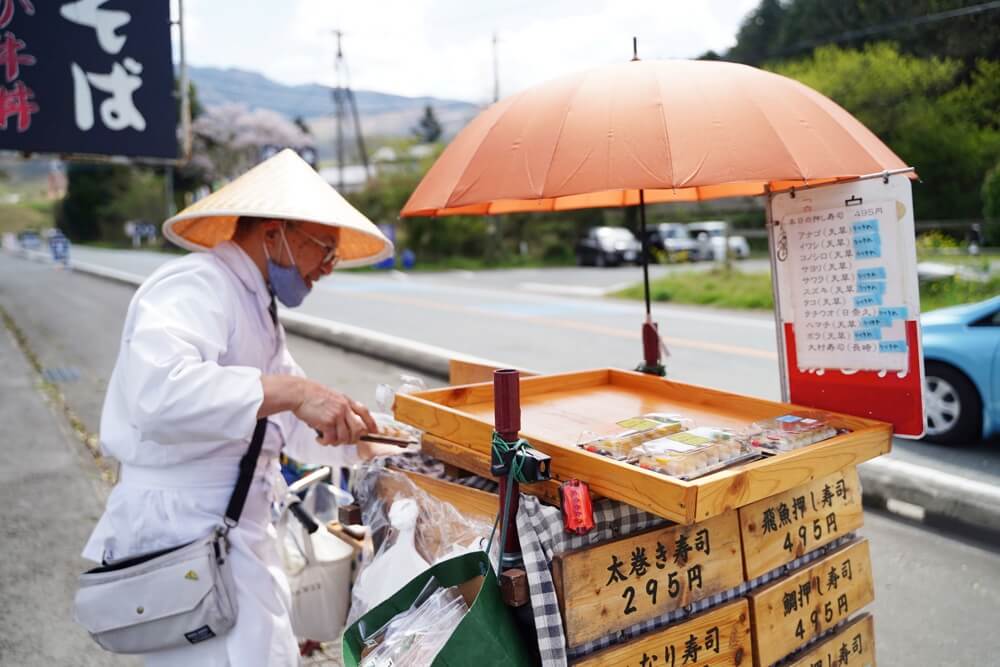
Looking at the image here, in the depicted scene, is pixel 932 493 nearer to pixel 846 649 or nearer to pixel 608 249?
pixel 846 649

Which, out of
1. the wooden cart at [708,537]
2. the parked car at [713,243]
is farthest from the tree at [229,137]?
the wooden cart at [708,537]

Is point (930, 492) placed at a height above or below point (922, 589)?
above

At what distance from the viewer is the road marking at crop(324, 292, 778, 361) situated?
31.9 ft

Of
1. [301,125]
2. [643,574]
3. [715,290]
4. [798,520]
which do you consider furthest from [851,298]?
[301,125]

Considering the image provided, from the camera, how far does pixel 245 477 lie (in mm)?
2217

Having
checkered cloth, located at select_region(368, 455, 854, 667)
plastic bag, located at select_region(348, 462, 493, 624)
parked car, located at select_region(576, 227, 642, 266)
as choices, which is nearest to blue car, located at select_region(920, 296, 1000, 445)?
checkered cloth, located at select_region(368, 455, 854, 667)

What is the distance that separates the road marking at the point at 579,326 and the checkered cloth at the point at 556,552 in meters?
7.59

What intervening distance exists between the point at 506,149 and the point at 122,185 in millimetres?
73868

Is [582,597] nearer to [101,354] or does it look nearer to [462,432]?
[462,432]

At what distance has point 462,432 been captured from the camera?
2.12 meters

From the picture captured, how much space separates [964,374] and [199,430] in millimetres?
5604

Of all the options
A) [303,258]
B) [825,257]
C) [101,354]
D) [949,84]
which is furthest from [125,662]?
[949,84]

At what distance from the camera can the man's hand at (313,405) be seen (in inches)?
78.0

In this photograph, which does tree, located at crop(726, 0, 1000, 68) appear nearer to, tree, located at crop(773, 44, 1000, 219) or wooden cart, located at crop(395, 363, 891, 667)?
tree, located at crop(773, 44, 1000, 219)
